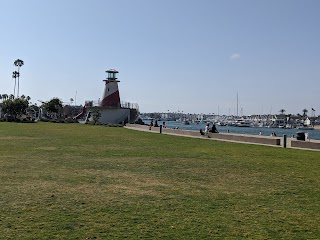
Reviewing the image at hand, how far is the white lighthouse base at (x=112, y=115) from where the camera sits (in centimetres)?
7325

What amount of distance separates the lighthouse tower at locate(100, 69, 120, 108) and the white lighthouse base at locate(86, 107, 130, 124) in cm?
98

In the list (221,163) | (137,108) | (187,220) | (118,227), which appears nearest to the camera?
(118,227)

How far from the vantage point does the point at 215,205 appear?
25.8ft

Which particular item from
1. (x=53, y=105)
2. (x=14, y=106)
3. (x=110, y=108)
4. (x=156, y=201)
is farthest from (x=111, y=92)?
(x=156, y=201)

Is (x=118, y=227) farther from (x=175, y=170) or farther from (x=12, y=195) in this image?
(x=175, y=170)

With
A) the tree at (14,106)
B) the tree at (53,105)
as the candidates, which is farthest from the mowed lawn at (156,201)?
the tree at (53,105)

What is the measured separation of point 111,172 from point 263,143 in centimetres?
1740

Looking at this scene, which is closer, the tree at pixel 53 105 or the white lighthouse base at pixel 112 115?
the white lighthouse base at pixel 112 115

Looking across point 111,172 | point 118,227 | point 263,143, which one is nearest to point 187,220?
point 118,227

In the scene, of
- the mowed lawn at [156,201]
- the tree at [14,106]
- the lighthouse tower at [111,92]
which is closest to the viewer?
the mowed lawn at [156,201]

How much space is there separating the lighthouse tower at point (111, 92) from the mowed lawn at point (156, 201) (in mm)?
59062

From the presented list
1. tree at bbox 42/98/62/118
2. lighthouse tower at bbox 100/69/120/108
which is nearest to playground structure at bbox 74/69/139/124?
lighthouse tower at bbox 100/69/120/108

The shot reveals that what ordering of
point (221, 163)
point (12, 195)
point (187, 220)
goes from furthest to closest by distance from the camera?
point (221, 163)
point (12, 195)
point (187, 220)

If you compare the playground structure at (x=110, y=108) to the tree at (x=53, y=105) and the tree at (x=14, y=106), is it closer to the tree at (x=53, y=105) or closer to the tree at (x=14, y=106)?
the tree at (x=14, y=106)
